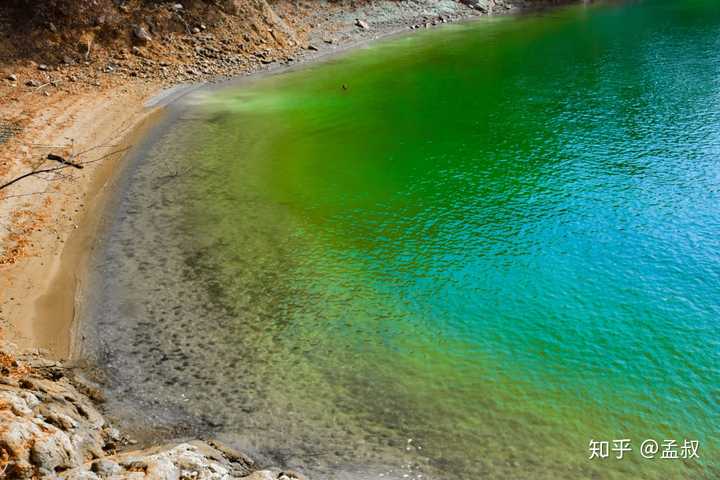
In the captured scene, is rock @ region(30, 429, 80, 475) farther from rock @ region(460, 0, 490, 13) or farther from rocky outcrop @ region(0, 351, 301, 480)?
rock @ region(460, 0, 490, 13)

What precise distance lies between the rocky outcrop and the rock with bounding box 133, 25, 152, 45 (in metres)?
24.7

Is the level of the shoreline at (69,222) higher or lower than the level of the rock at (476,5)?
lower

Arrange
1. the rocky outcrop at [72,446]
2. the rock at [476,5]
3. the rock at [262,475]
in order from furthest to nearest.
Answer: the rock at [476,5], the rock at [262,475], the rocky outcrop at [72,446]

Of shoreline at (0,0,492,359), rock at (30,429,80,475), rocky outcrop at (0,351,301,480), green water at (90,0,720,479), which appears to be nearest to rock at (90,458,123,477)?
rocky outcrop at (0,351,301,480)

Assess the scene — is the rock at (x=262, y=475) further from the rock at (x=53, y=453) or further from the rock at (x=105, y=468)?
the rock at (x=53, y=453)

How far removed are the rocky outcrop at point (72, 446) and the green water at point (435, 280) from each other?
30.3 inches

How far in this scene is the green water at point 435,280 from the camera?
35.8ft

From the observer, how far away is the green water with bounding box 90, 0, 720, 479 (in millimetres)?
10922

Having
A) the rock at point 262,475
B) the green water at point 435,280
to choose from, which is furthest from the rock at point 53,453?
the rock at point 262,475

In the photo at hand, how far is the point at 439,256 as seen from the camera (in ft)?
54.5

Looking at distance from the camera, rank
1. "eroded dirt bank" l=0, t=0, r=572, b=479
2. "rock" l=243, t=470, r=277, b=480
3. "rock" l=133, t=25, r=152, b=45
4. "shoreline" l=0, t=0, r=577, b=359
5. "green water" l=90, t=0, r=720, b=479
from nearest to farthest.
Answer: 1. "rock" l=243, t=470, r=277, b=480
2. "eroded dirt bank" l=0, t=0, r=572, b=479
3. "green water" l=90, t=0, r=720, b=479
4. "shoreline" l=0, t=0, r=577, b=359
5. "rock" l=133, t=25, r=152, b=45

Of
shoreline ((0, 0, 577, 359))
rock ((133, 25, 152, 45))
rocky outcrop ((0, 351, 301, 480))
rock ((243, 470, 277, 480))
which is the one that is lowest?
rock ((243, 470, 277, 480))

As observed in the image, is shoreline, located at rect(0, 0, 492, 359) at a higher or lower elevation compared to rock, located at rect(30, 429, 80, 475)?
higher

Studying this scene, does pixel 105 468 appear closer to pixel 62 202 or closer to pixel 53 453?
pixel 53 453
